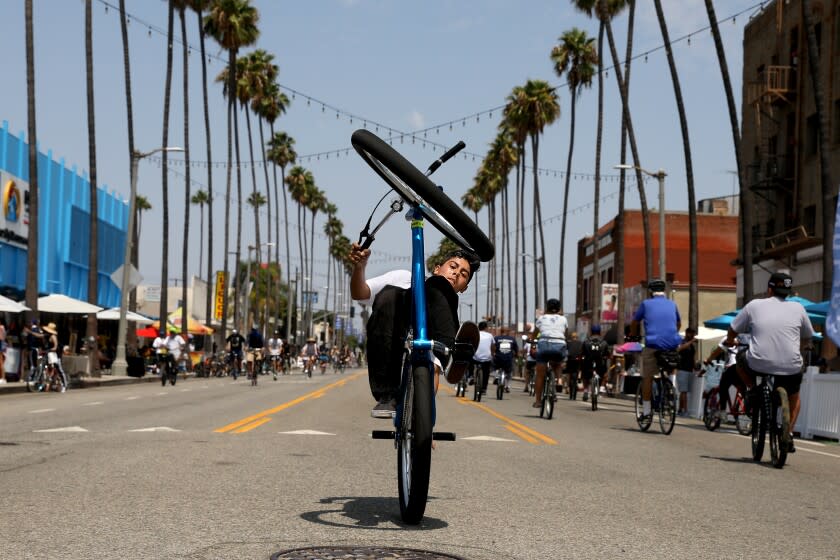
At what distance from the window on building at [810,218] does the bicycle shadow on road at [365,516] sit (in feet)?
130

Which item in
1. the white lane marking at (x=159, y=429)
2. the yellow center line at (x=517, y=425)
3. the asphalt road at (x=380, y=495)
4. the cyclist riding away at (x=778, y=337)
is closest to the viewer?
the asphalt road at (x=380, y=495)

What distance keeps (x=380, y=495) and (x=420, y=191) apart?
8.40ft

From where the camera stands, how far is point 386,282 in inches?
304

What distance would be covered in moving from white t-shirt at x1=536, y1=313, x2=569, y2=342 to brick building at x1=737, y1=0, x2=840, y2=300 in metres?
24.9

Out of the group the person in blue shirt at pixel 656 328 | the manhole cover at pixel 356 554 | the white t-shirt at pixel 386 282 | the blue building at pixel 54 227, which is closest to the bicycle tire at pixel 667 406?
the person in blue shirt at pixel 656 328

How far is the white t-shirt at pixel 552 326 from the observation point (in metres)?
20.0

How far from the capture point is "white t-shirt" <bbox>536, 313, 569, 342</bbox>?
20.0 m

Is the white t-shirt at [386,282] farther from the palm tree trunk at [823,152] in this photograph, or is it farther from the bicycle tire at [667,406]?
Answer: the palm tree trunk at [823,152]

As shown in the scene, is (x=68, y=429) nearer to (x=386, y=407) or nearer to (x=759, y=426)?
(x=759, y=426)

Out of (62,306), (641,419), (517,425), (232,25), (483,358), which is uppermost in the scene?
(232,25)

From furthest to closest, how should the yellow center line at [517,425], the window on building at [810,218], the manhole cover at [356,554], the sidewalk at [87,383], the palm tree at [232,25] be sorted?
the palm tree at [232,25] → the window on building at [810,218] → the sidewalk at [87,383] → the yellow center line at [517,425] → the manhole cover at [356,554]

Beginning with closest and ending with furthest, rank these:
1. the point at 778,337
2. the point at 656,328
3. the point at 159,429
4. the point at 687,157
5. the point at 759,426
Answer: the point at 778,337
the point at 759,426
the point at 159,429
the point at 656,328
the point at 687,157

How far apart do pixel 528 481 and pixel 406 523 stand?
278 centimetres

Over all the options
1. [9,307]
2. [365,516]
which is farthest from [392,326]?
[9,307]
